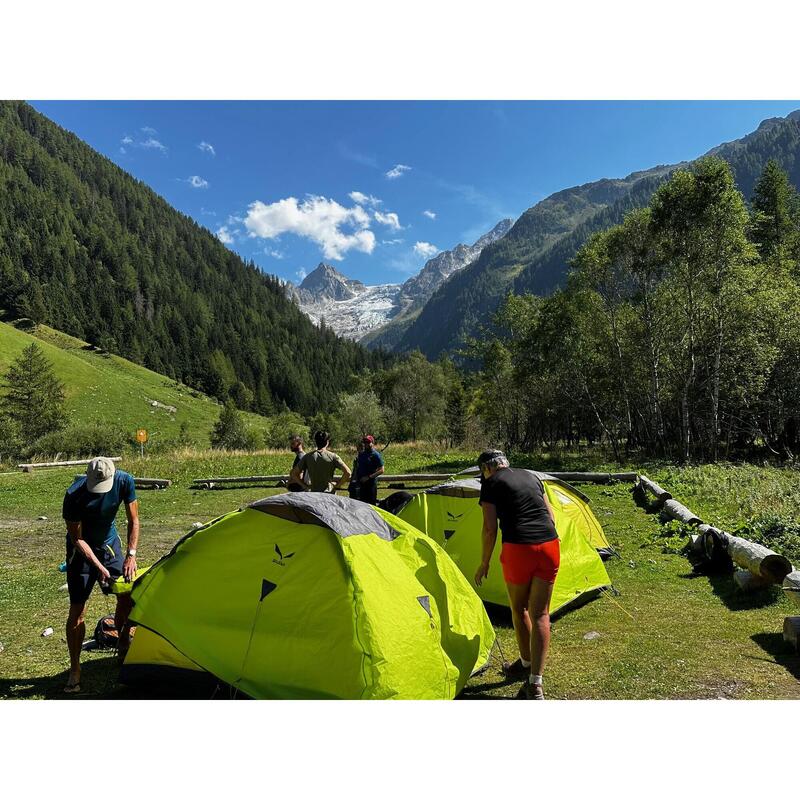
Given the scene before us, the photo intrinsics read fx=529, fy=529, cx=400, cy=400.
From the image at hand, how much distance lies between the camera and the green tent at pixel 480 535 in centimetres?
798

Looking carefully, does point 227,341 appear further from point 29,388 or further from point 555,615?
point 555,615

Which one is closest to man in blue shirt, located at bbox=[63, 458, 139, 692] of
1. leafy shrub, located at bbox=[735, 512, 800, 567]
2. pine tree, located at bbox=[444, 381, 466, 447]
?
leafy shrub, located at bbox=[735, 512, 800, 567]

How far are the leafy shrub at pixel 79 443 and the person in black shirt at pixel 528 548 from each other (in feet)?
145

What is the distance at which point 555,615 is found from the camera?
7734 mm

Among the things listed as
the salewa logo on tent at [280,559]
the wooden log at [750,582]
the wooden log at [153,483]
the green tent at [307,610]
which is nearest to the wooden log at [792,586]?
the wooden log at [750,582]

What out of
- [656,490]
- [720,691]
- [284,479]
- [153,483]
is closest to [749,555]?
[720,691]

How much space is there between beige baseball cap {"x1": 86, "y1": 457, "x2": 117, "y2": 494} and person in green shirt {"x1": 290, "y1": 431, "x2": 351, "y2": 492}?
4.57 meters

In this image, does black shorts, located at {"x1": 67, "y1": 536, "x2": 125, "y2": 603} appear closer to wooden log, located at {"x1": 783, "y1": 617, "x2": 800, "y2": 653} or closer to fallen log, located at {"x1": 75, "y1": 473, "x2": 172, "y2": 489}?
wooden log, located at {"x1": 783, "y1": 617, "x2": 800, "y2": 653}

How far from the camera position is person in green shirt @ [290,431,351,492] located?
33.1 feet

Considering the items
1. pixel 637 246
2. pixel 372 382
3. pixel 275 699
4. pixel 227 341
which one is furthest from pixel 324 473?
pixel 227 341

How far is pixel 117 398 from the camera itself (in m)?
80.9

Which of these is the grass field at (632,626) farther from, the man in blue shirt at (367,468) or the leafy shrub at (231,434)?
the leafy shrub at (231,434)

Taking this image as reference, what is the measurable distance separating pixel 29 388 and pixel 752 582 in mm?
63342

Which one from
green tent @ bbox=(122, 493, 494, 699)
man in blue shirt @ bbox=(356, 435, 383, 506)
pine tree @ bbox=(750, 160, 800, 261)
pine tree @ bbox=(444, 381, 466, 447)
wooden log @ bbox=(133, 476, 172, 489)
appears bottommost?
wooden log @ bbox=(133, 476, 172, 489)
